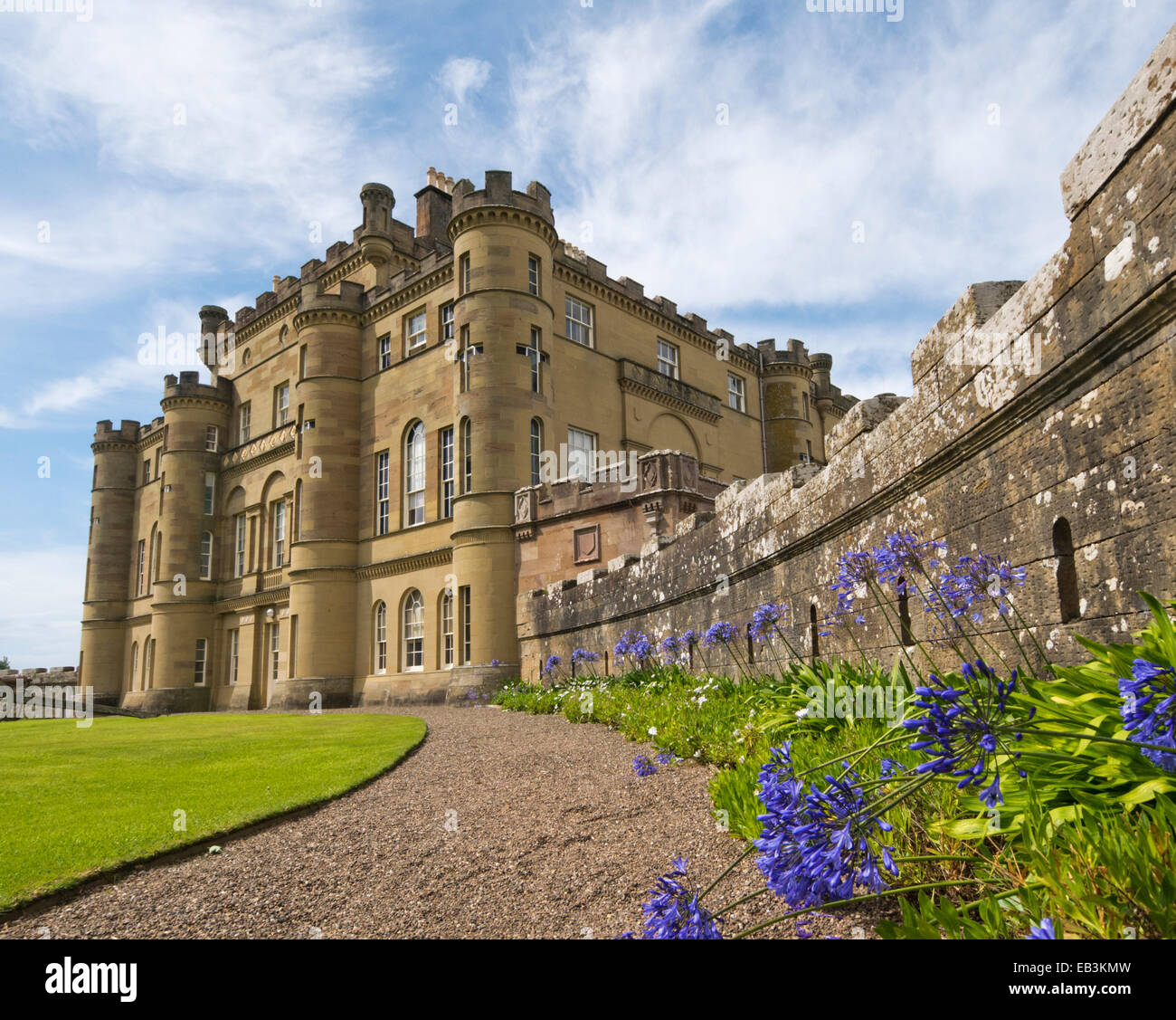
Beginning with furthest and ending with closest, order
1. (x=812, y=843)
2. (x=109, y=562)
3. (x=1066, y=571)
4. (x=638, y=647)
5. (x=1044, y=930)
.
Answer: (x=109, y=562)
(x=638, y=647)
(x=1066, y=571)
(x=812, y=843)
(x=1044, y=930)

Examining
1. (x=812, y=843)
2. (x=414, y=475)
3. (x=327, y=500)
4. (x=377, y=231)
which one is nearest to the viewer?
(x=812, y=843)

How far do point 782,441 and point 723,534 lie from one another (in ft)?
85.6

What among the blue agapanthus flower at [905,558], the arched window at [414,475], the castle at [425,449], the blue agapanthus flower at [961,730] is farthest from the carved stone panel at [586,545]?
the blue agapanthus flower at [961,730]

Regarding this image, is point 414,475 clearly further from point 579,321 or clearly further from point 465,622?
point 579,321

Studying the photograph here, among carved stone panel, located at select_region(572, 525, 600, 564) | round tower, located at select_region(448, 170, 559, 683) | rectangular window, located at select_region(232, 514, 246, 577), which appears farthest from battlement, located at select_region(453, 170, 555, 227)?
rectangular window, located at select_region(232, 514, 246, 577)

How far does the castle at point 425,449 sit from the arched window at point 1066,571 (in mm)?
10570

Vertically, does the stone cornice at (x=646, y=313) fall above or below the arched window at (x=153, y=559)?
above

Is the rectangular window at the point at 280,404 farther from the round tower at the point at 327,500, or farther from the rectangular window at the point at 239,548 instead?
the rectangular window at the point at 239,548

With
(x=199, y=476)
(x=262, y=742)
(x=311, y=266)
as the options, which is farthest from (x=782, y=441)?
(x=262, y=742)

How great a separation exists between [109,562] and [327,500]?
22.3 meters

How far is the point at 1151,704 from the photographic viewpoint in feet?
7.10

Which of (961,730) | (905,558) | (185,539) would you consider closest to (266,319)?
(185,539)

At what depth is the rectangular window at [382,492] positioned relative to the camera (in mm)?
28406
